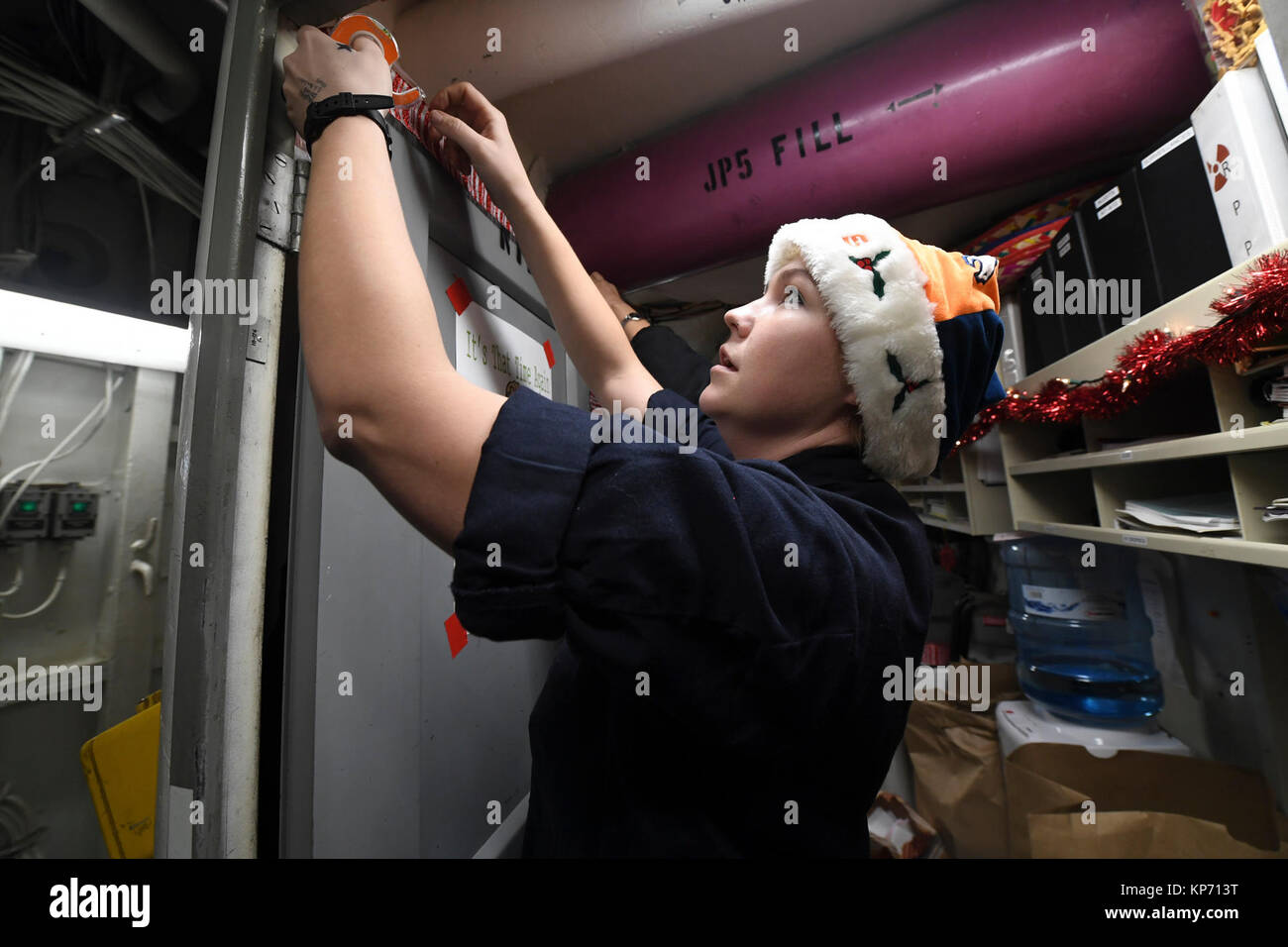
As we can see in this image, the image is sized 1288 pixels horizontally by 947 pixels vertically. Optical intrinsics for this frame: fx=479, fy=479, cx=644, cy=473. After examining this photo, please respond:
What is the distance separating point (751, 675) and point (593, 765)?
9.7 inches

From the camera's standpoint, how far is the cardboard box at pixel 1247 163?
0.74 meters

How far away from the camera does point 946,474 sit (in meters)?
2.07

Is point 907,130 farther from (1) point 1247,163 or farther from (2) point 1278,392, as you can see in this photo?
(2) point 1278,392

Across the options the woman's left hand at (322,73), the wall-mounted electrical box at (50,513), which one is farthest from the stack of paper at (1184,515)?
the wall-mounted electrical box at (50,513)

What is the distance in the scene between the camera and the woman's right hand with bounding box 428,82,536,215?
2.26ft

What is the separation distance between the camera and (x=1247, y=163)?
763 mm

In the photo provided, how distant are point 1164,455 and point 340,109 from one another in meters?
1.30

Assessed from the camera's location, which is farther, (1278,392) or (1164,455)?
(1164,455)

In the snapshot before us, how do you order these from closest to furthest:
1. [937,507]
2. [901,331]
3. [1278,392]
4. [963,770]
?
[901,331] < [1278,392] < [963,770] < [937,507]

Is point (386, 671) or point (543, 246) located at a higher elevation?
point (543, 246)

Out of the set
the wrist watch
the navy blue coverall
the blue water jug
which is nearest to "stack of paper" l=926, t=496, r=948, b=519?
the blue water jug

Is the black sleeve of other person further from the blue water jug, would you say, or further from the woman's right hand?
the blue water jug

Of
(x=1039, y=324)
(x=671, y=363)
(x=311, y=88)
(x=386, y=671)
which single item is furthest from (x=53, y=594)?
(x=1039, y=324)

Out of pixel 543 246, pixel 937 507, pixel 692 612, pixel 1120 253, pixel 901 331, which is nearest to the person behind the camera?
pixel 692 612
